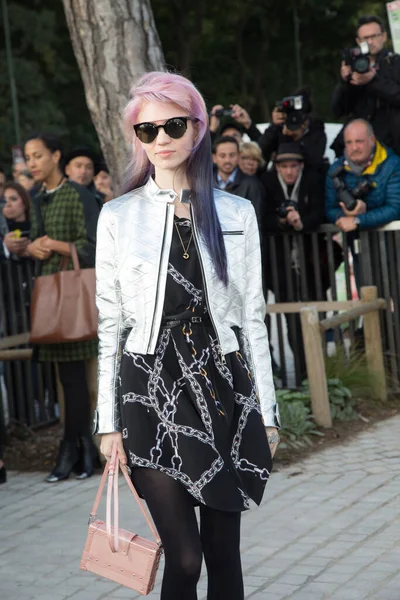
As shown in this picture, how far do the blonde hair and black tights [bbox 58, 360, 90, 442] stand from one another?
3.34m

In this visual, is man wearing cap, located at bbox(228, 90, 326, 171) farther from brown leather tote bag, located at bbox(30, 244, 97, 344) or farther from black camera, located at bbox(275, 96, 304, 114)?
brown leather tote bag, located at bbox(30, 244, 97, 344)

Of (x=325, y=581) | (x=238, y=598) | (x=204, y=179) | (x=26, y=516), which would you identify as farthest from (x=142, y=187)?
(x=26, y=516)

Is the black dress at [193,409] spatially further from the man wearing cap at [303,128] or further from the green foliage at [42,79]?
the green foliage at [42,79]

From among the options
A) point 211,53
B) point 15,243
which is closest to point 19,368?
point 15,243

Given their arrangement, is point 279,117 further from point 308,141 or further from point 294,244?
point 294,244

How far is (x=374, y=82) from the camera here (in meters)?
9.45

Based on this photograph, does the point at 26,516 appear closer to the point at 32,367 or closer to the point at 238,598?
the point at 32,367

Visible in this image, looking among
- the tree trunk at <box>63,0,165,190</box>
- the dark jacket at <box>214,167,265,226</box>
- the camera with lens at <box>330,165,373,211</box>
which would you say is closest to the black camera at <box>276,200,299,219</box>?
the dark jacket at <box>214,167,265,226</box>

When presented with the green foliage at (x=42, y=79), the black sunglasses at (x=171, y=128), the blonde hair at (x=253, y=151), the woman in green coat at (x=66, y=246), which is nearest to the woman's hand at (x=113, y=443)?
the black sunglasses at (x=171, y=128)

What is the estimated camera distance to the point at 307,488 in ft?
21.6

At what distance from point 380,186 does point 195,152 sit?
17.9ft

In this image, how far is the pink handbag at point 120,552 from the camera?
140 inches

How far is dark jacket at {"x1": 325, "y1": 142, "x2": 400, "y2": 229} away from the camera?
895 centimetres

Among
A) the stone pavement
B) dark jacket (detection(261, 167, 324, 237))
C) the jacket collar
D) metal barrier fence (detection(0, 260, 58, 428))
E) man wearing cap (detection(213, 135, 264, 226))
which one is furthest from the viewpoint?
man wearing cap (detection(213, 135, 264, 226))
